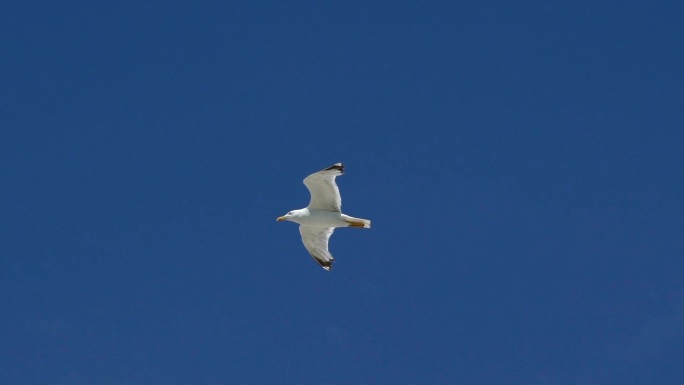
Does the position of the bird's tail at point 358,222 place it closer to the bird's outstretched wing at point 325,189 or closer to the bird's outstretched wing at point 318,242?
the bird's outstretched wing at point 325,189

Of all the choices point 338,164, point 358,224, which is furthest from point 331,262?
point 338,164

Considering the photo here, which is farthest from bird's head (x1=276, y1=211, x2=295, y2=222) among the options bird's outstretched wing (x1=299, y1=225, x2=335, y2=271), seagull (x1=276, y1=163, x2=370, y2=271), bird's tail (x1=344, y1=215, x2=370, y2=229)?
bird's tail (x1=344, y1=215, x2=370, y2=229)

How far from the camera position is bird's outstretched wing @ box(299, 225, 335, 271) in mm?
32125

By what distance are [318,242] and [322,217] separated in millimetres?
1384

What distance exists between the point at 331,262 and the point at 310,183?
9.81 feet

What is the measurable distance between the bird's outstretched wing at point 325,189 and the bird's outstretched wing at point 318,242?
3.59 feet

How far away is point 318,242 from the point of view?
106 ft

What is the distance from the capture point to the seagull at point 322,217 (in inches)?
1184

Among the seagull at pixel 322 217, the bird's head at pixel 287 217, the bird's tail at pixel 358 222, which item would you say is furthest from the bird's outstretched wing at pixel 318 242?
the bird's tail at pixel 358 222

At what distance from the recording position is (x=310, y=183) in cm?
3030

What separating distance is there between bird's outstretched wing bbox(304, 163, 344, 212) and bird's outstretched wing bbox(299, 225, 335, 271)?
1093 mm

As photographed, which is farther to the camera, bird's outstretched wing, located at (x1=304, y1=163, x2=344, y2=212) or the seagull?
the seagull

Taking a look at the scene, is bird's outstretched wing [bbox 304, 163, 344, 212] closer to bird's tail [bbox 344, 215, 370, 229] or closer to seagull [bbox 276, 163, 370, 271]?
seagull [bbox 276, 163, 370, 271]

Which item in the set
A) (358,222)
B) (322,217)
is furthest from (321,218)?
(358,222)
